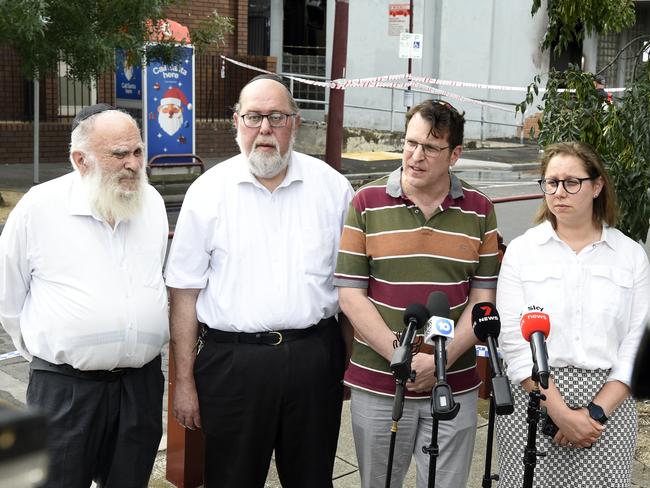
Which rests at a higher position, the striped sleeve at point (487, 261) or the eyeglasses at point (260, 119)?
the eyeglasses at point (260, 119)

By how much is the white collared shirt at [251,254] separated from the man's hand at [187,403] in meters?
0.29

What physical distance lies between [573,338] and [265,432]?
128 centimetres

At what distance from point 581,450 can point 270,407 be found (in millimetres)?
1241

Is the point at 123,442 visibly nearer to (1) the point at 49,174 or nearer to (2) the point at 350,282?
(2) the point at 350,282

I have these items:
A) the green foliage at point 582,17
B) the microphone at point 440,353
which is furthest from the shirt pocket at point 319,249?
the green foliage at point 582,17

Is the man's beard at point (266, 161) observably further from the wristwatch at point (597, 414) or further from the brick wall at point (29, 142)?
the brick wall at point (29, 142)

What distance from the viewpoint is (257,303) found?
3.51 m

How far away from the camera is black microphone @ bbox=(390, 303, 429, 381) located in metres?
2.74

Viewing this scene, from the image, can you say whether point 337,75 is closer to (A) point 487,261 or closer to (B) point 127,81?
(B) point 127,81

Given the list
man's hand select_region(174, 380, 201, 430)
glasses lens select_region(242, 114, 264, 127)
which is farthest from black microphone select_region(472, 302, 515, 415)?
man's hand select_region(174, 380, 201, 430)

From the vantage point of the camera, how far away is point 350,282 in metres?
3.53

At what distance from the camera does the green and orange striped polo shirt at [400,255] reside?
350 centimetres

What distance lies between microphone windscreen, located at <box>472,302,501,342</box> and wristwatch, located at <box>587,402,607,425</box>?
0.80 meters

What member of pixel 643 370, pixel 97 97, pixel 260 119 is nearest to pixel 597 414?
pixel 260 119
